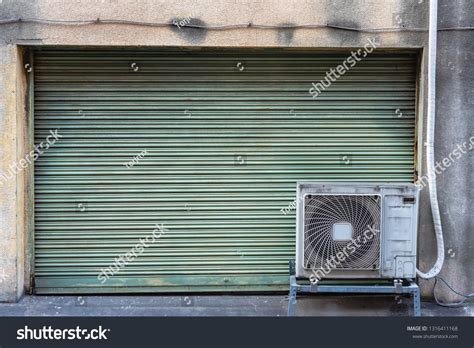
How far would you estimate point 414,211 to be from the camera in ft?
18.1

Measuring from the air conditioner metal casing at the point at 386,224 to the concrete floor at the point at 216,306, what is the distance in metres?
0.59

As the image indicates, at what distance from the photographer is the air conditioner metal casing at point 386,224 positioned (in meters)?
5.45

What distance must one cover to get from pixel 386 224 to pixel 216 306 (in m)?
2.04

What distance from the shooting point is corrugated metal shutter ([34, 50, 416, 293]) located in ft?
21.1

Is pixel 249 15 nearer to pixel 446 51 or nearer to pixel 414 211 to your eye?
pixel 446 51
